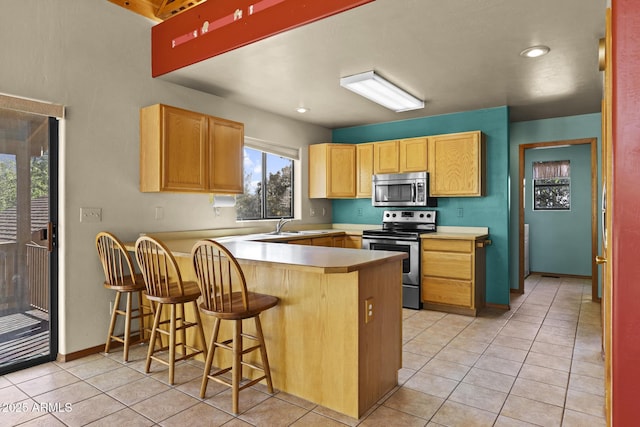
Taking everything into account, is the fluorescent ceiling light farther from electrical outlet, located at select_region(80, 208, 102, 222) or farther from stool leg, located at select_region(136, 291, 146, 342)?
stool leg, located at select_region(136, 291, 146, 342)

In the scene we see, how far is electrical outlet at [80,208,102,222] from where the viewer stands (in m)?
3.13

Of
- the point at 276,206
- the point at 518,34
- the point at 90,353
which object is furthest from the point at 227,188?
the point at 518,34

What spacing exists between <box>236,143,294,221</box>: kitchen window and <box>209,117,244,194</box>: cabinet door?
27.0 inches

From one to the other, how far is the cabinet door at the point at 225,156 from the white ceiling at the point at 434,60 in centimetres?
42

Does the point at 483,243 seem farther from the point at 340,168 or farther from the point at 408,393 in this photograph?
the point at 408,393

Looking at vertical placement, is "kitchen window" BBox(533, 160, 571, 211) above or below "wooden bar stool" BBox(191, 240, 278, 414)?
above

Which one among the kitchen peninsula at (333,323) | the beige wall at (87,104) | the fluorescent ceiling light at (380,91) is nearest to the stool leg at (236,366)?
the kitchen peninsula at (333,323)

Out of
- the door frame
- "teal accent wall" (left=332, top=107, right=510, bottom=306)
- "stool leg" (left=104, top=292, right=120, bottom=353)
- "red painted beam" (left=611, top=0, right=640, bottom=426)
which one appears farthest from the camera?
the door frame

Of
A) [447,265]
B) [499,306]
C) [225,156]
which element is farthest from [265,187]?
[499,306]

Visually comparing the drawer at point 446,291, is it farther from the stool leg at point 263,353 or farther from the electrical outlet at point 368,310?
the stool leg at point 263,353

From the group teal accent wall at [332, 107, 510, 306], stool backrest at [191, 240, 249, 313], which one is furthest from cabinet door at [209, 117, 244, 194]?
teal accent wall at [332, 107, 510, 306]

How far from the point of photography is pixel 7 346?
2.80m

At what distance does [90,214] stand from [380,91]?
2.86 metres

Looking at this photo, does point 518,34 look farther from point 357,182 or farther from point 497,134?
point 357,182
